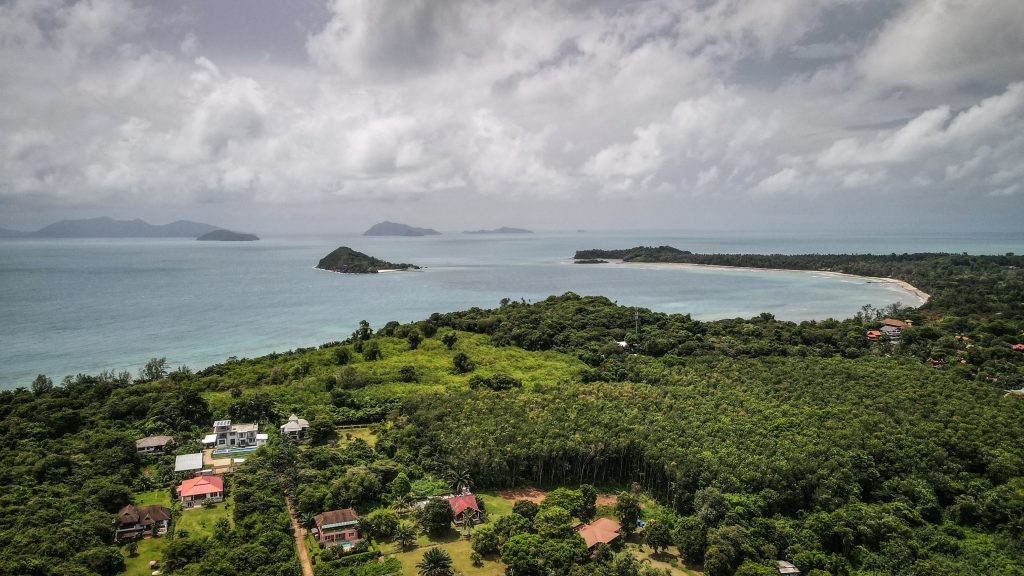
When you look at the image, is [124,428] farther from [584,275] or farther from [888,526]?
[584,275]

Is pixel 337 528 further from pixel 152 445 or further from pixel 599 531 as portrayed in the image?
pixel 152 445

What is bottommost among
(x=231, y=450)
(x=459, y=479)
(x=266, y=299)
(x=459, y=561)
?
(x=459, y=561)

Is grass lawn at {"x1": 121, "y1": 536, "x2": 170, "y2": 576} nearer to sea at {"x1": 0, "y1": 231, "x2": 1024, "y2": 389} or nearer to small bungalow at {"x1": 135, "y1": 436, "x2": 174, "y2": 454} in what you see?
small bungalow at {"x1": 135, "y1": 436, "x2": 174, "y2": 454}

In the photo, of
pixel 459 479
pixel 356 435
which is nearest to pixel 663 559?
pixel 459 479

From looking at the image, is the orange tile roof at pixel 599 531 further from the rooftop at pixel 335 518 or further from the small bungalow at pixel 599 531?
the rooftop at pixel 335 518

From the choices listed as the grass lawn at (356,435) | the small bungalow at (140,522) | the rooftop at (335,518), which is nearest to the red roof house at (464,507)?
the rooftop at (335,518)

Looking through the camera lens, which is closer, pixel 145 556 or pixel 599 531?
pixel 145 556
